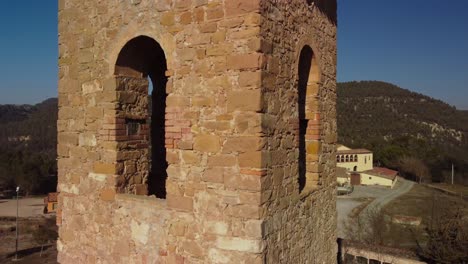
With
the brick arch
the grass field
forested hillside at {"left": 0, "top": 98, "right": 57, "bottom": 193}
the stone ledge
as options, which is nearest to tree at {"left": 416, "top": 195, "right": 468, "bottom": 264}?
the grass field

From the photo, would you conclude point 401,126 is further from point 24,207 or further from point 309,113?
point 309,113

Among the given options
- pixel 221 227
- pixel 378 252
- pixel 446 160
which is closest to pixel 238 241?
pixel 221 227

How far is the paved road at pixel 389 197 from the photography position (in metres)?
32.8

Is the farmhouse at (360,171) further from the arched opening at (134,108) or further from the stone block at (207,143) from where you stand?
the stone block at (207,143)

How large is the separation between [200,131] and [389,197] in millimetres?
40759

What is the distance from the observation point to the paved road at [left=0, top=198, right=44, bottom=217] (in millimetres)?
39281

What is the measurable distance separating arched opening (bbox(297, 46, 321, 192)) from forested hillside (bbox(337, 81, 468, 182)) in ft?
154

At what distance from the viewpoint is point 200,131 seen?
356 centimetres

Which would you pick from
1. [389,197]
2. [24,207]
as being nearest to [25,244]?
[24,207]

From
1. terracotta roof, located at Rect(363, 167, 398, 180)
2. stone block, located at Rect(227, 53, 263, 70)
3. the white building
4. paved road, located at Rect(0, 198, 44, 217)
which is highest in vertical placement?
stone block, located at Rect(227, 53, 263, 70)

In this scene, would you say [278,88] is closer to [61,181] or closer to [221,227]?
[221,227]

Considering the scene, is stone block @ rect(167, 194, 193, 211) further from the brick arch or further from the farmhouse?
the farmhouse

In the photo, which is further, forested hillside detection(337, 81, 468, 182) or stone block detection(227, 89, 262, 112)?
forested hillside detection(337, 81, 468, 182)

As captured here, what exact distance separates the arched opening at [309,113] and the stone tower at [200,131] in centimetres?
1
